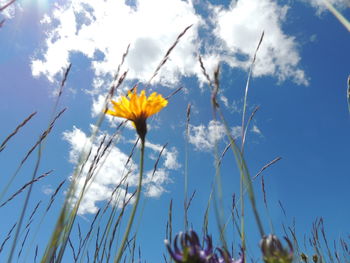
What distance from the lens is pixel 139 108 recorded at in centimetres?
156

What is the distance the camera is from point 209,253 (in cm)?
75

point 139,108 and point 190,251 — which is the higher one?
point 139,108

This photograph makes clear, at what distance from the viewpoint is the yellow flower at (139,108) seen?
5.08ft

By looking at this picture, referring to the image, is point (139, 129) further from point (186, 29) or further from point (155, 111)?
point (186, 29)

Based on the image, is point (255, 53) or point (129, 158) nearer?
point (255, 53)

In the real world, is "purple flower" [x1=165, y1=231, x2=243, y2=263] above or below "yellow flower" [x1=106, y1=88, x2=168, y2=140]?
below

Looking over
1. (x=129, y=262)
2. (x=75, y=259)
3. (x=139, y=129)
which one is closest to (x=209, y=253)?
(x=139, y=129)

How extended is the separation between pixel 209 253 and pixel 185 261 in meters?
0.07

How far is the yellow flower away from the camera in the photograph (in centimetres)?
155

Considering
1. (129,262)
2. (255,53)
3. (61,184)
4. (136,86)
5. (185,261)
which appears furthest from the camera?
(129,262)

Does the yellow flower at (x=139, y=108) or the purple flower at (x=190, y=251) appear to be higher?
the yellow flower at (x=139, y=108)

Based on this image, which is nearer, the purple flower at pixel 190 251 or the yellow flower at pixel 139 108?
the purple flower at pixel 190 251

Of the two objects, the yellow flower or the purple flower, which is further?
the yellow flower

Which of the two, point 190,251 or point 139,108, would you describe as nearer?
point 190,251
